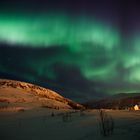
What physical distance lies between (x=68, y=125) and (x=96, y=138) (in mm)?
2843

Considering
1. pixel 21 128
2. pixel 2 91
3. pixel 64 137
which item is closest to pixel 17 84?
pixel 2 91

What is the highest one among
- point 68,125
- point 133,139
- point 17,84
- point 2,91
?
point 17,84

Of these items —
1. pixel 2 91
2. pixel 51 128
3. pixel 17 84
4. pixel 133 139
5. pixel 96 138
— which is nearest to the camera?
pixel 133 139

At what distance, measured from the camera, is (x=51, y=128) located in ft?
33.8

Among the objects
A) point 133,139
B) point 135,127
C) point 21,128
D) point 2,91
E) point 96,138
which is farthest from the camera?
point 2,91

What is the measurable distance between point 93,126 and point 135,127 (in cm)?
170

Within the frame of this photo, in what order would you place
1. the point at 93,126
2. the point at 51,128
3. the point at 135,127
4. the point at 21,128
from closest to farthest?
the point at 135,127 → the point at 93,126 → the point at 51,128 → the point at 21,128

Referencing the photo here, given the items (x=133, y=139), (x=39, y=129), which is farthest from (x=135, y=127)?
(x=39, y=129)

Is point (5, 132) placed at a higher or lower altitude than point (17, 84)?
lower

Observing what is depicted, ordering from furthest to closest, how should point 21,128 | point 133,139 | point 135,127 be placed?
point 21,128
point 135,127
point 133,139

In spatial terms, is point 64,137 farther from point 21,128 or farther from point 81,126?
point 21,128

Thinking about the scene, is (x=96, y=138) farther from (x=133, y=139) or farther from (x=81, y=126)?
(x=81, y=126)

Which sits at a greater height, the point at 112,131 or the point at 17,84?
the point at 17,84

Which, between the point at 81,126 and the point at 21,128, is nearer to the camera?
the point at 81,126
